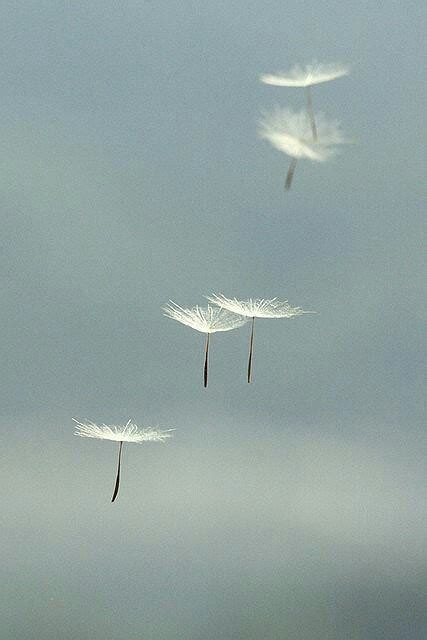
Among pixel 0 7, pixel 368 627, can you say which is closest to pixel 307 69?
pixel 0 7

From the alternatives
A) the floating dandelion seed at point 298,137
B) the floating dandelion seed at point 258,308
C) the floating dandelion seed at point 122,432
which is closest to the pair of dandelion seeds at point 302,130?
the floating dandelion seed at point 298,137

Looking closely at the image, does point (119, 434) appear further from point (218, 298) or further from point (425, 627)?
point (425, 627)

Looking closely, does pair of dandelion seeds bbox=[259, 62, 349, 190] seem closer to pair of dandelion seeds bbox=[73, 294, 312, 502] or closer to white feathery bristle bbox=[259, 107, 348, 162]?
white feathery bristle bbox=[259, 107, 348, 162]

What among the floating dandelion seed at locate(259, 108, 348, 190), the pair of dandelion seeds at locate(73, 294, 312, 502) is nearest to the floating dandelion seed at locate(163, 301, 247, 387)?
the pair of dandelion seeds at locate(73, 294, 312, 502)

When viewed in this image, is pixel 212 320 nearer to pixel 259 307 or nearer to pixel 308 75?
pixel 259 307

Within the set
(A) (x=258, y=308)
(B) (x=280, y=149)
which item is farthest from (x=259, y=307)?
(B) (x=280, y=149)

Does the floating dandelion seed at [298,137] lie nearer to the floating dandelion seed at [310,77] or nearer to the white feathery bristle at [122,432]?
the floating dandelion seed at [310,77]
